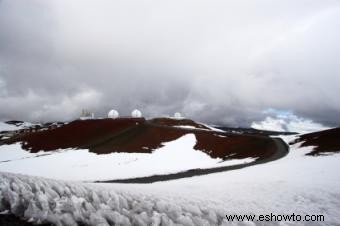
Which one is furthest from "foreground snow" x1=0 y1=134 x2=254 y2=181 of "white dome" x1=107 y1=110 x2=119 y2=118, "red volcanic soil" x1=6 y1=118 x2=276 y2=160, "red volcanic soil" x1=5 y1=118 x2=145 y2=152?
"white dome" x1=107 y1=110 x2=119 y2=118

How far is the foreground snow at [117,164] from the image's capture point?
42938 mm

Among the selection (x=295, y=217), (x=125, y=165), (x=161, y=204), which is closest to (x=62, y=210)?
(x=161, y=204)

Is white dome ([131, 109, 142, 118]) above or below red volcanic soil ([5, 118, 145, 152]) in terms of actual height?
above

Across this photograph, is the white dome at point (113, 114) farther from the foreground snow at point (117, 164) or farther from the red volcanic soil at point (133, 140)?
the foreground snow at point (117, 164)

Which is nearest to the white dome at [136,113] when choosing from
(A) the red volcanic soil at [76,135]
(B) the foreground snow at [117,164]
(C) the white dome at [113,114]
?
(C) the white dome at [113,114]

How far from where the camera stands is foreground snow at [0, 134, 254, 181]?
141ft

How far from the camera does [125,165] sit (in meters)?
49.3

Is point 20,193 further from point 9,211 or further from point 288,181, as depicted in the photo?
point 288,181

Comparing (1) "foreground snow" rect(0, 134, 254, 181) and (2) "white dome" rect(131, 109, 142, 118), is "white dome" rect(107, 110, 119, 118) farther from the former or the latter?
(1) "foreground snow" rect(0, 134, 254, 181)

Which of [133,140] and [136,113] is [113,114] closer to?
[136,113]

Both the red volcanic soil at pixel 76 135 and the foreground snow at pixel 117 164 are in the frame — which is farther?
the red volcanic soil at pixel 76 135

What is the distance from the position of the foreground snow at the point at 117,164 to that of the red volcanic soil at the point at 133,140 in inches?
142

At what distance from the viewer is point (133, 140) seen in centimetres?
7206

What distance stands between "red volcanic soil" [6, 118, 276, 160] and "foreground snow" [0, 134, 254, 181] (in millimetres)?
3604
